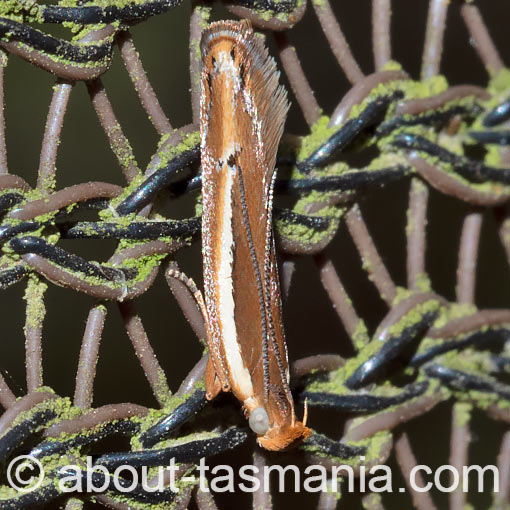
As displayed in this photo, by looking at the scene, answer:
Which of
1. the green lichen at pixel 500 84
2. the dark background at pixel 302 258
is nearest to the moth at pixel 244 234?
the green lichen at pixel 500 84

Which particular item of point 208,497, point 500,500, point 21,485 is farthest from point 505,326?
point 21,485

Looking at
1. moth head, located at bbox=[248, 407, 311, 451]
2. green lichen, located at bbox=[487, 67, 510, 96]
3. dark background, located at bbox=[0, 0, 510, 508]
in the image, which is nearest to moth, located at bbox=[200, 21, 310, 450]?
moth head, located at bbox=[248, 407, 311, 451]

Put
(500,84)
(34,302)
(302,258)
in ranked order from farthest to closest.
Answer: (302,258) < (500,84) < (34,302)

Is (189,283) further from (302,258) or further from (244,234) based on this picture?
(302,258)

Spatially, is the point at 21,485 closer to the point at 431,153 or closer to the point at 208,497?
the point at 208,497

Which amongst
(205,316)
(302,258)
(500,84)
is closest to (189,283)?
(205,316)

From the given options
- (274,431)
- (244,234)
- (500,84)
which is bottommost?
(274,431)

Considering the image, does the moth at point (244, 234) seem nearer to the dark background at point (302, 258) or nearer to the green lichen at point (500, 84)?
the green lichen at point (500, 84)
